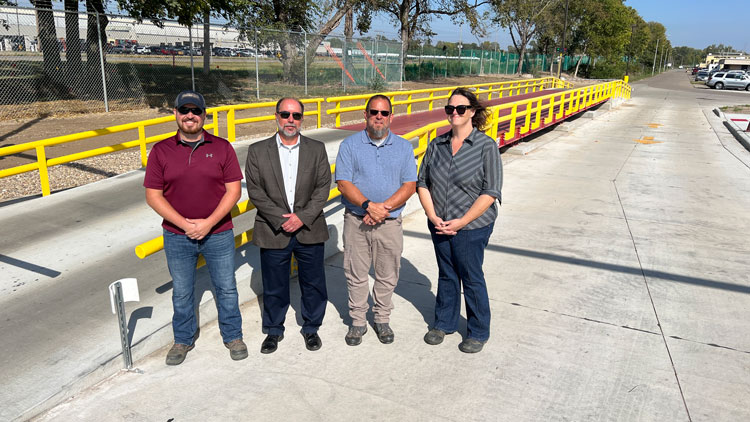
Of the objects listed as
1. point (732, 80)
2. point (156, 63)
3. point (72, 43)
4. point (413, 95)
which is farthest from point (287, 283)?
point (732, 80)

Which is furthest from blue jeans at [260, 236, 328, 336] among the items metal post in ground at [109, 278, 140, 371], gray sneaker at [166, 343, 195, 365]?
metal post in ground at [109, 278, 140, 371]

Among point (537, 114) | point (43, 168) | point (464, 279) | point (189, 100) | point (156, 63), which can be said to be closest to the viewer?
point (189, 100)

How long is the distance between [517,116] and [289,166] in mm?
9584

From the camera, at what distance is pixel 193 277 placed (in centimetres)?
345

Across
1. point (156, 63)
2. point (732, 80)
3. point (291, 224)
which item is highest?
point (732, 80)

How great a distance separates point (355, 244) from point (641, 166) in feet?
30.6

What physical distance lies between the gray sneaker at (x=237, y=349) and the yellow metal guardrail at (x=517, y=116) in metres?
0.57

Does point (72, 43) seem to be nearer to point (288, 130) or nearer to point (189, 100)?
point (189, 100)

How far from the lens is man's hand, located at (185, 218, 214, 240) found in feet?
10.4

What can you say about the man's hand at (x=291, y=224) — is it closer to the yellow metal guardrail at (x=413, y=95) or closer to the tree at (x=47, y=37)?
the yellow metal guardrail at (x=413, y=95)

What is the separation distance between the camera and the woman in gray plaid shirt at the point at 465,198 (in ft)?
11.2

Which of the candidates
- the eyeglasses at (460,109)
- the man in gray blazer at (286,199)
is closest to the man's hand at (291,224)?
the man in gray blazer at (286,199)

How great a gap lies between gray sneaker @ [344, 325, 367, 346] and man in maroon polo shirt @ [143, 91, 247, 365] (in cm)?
71

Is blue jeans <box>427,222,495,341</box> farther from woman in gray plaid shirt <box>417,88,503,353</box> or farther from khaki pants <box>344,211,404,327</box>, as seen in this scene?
khaki pants <box>344,211,404,327</box>
